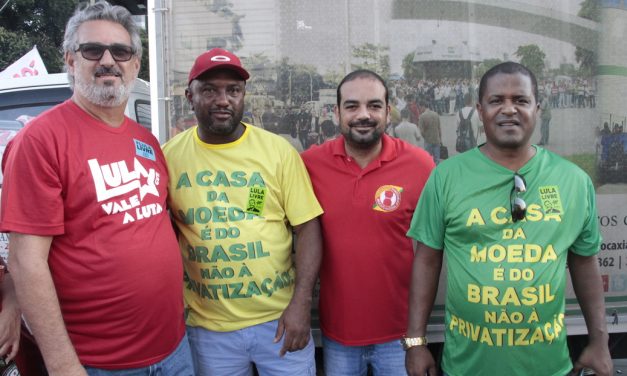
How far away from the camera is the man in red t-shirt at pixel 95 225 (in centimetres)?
171

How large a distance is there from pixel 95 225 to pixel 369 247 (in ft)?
Answer: 3.56

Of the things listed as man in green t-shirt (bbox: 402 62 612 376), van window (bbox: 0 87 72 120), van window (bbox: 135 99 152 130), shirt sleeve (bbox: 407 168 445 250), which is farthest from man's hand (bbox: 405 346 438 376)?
van window (bbox: 0 87 72 120)

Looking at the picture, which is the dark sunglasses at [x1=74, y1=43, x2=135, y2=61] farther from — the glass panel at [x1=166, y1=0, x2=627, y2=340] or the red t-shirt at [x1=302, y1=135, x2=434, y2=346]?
the red t-shirt at [x1=302, y1=135, x2=434, y2=346]

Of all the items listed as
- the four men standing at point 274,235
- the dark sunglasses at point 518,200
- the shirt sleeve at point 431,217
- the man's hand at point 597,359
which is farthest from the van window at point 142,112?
the man's hand at point 597,359

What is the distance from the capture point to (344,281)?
7.55ft

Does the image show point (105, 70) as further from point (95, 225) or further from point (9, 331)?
point (9, 331)

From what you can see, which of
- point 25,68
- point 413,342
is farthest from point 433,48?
point 25,68

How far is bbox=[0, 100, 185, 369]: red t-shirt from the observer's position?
1.73 metres

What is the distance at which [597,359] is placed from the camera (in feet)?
6.41

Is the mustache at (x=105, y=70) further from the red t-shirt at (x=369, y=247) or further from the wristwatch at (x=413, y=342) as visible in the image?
the wristwatch at (x=413, y=342)

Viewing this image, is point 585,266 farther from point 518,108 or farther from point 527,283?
point 518,108

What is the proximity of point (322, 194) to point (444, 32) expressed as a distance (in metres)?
1.04

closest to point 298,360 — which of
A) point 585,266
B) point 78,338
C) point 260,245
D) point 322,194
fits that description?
point 260,245

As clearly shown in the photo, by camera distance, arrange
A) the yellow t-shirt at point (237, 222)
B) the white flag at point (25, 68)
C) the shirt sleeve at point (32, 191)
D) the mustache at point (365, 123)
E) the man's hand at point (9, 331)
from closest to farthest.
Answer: the shirt sleeve at point (32, 191), the man's hand at point (9, 331), the yellow t-shirt at point (237, 222), the mustache at point (365, 123), the white flag at point (25, 68)
